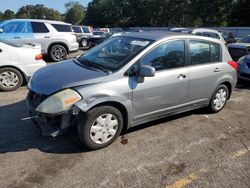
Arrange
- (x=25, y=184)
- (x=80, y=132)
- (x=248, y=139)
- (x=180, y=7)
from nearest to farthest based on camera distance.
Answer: (x=25, y=184) → (x=80, y=132) → (x=248, y=139) → (x=180, y=7)

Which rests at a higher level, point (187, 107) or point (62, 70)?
point (62, 70)

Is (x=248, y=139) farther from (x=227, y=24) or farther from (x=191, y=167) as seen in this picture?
(x=227, y=24)

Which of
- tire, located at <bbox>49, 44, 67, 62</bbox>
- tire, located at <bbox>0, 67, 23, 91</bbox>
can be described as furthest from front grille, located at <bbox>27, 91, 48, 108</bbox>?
tire, located at <bbox>49, 44, 67, 62</bbox>

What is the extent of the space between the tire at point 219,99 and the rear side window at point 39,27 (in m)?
8.44

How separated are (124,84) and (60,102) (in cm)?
97

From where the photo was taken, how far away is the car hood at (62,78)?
12.8ft

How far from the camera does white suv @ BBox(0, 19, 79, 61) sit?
1109 cm

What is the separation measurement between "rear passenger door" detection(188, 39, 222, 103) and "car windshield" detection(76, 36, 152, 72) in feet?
3.33

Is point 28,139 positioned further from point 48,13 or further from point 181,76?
point 48,13

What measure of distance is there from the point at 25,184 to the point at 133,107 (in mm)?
1855

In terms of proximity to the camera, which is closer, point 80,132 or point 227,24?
point 80,132

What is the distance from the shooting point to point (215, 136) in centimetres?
470

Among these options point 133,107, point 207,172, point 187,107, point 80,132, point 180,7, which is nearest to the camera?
point 207,172

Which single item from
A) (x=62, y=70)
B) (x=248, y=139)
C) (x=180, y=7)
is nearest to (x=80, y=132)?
(x=62, y=70)
